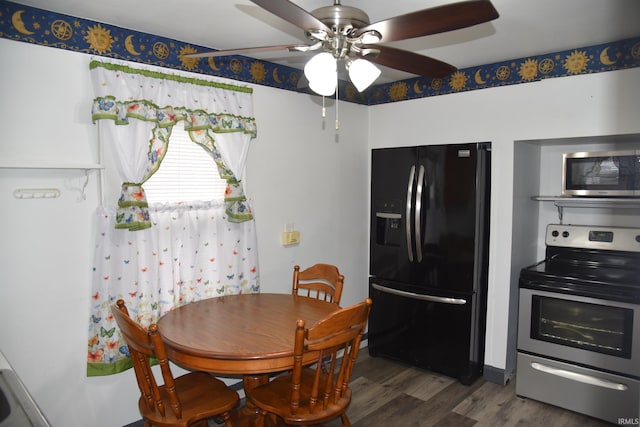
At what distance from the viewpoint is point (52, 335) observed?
2295 millimetres

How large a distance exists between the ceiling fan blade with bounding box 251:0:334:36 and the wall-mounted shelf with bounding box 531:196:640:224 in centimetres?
234

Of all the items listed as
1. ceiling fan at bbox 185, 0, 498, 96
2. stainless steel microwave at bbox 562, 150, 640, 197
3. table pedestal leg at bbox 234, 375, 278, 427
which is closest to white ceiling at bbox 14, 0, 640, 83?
ceiling fan at bbox 185, 0, 498, 96

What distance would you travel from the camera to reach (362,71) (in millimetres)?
1809

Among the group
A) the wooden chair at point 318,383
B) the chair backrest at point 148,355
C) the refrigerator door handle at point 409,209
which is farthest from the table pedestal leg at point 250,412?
the refrigerator door handle at point 409,209

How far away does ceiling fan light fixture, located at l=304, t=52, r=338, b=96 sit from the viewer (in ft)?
5.56

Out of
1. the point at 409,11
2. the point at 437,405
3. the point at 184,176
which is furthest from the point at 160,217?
the point at 437,405

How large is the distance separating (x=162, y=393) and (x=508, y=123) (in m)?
2.87

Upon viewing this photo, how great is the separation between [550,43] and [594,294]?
162cm

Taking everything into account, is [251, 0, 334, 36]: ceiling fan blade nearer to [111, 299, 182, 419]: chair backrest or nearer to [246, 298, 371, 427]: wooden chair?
[246, 298, 371, 427]: wooden chair

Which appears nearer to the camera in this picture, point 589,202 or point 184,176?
point 184,176

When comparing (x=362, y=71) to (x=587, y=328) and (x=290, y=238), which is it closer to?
(x=290, y=238)

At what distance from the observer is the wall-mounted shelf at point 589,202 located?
9.52ft

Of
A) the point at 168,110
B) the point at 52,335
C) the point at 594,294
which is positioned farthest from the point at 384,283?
the point at 52,335

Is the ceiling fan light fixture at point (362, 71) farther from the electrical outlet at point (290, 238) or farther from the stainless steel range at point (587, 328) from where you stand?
the stainless steel range at point (587, 328)
